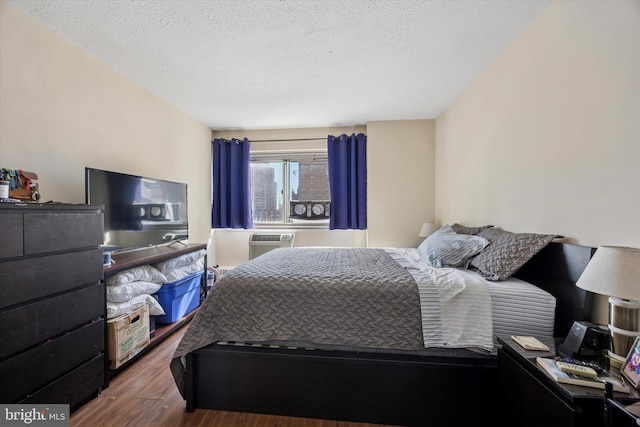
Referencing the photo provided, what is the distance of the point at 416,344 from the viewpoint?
4.38 feet

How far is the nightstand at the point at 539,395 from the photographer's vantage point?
2.75 feet

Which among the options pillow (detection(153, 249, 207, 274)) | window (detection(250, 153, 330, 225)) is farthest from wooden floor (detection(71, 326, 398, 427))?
window (detection(250, 153, 330, 225))

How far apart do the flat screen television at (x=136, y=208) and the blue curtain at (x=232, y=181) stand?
1.12 meters

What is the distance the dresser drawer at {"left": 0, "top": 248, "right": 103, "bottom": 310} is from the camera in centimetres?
118

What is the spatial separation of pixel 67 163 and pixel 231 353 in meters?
1.81

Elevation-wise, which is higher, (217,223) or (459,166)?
(459,166)

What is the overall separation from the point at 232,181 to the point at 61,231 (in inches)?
106

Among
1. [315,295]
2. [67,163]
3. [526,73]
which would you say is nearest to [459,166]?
[526,73]

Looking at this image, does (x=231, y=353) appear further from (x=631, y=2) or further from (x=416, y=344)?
(x=631, y=2)

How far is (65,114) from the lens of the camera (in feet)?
6.26

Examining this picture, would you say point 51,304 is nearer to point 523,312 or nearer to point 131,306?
point 131,306

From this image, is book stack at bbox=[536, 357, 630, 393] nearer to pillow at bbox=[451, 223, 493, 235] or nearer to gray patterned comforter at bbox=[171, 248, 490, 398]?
gray patterned comforter at bbox=[171, 248, 490, 398]

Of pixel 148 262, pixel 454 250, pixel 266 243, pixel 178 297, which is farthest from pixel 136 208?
pixel 454 250

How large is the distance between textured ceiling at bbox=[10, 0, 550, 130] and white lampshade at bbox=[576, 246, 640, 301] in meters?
1.53
